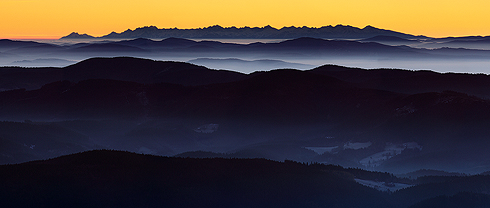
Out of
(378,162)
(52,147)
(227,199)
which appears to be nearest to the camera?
(227,199)

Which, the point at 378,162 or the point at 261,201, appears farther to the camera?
the point at 378,162

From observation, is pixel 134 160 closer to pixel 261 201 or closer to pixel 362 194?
pixel 261 201

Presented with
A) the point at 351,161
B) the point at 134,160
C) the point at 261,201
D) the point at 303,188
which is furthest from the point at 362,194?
the point at 351,161

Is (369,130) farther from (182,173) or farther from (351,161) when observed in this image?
(182,173)

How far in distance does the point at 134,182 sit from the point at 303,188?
26.0 meters

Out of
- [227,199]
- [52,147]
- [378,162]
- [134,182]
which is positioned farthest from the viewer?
[52,147]

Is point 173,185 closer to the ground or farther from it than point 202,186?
closer to the ground

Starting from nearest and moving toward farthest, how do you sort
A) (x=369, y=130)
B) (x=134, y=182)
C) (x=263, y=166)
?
(x=134, y=182) → (x=263, y=166) → (x=369, y=130)

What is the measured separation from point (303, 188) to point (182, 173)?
66.0ft

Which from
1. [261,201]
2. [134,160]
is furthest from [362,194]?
[134,160]

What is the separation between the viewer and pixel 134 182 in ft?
325

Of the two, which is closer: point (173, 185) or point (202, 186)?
point (202, 186)

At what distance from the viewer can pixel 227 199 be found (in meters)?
92.8

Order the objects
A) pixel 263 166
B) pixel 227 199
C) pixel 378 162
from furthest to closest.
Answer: pixel 378 162, pixel 263 166, pixel 227 199
